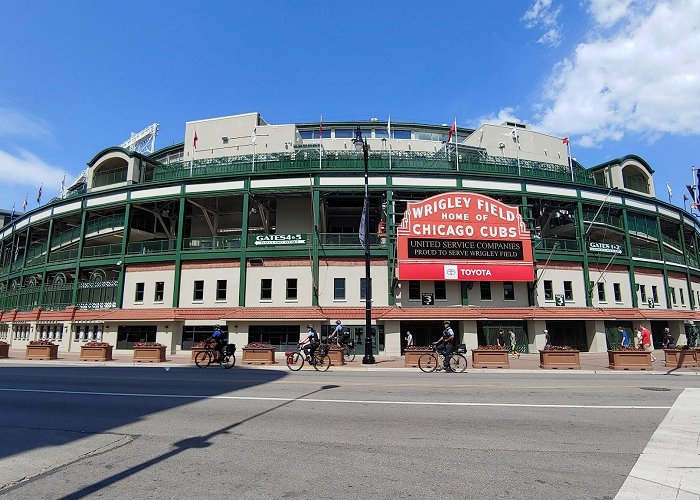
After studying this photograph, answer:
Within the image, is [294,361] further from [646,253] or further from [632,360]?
[646,253]

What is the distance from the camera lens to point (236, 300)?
1212 inches

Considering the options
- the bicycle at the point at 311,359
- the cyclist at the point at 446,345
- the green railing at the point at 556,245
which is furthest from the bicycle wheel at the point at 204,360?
the green railing at the point at 556,245

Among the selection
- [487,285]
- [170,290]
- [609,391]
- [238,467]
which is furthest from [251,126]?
[238,467]

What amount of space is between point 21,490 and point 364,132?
44033 millimetres

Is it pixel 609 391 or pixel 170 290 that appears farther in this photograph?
pixel 170 290

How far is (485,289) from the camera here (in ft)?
104

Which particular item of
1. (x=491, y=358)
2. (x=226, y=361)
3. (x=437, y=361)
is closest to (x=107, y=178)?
(x=226, y=361)

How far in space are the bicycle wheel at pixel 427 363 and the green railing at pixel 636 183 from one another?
1211 inches

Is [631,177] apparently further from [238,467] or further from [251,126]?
[238,467]

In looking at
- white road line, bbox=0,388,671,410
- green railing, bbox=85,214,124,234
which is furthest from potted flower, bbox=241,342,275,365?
green railing, bbox=85,214,124,234

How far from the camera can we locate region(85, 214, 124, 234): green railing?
3592 cm

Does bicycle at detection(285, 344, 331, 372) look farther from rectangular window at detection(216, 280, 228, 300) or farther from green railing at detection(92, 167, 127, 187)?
green railing at detection(92, 167, 127, 187)

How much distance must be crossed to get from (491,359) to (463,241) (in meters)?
11.3

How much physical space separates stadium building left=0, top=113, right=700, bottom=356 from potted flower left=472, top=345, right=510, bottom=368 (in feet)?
27.9
